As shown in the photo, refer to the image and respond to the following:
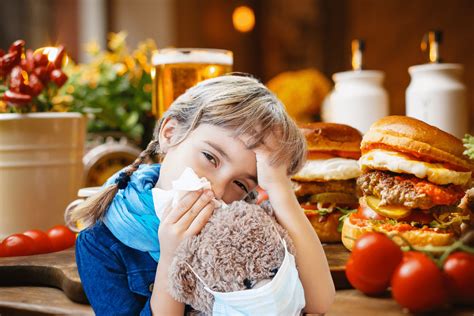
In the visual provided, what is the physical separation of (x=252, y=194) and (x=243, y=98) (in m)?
0.24

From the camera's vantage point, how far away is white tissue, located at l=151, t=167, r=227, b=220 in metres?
1.19

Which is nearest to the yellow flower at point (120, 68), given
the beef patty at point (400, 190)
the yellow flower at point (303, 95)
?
the yellow flower at point (303, 95)

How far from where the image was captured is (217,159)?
1.23m

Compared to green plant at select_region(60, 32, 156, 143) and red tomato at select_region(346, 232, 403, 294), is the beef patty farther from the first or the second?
green plant at select_region(60, 32, 156, 143)

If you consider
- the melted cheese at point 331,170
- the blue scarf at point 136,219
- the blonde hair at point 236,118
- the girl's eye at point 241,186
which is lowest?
the melted cheese at point 331,170

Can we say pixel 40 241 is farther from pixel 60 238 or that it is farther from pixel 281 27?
pixel 281 27

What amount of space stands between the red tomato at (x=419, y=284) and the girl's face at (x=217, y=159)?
0.34 m

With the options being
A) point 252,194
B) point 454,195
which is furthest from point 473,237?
point 252,194

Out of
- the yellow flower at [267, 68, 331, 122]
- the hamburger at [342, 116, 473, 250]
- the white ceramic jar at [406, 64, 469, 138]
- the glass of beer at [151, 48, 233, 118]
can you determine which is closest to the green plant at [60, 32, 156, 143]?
the glass of beer at [151, 48, 233, 118]

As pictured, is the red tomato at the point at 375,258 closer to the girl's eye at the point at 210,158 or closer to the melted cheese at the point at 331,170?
the girl's eye at the point at 210,158

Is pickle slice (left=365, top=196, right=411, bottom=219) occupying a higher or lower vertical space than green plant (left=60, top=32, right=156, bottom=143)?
lower

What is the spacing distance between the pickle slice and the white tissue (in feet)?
2.22

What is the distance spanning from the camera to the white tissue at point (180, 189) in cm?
119

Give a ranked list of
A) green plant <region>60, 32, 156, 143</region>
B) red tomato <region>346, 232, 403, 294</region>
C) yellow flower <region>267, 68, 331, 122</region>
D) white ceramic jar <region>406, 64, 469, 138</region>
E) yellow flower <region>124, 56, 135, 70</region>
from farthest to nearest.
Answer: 1. yellow flower <region>267, 68, 331, 122</region>
2. yellow flower <region>124, 56, 135, 70</region>
3. green plant <region>60, 32, 156, 143</region>
4. white ceramic jar <region>406, 64, 469, 138</region>
5. red tomato <region>346, 232, 403, 294</region>
